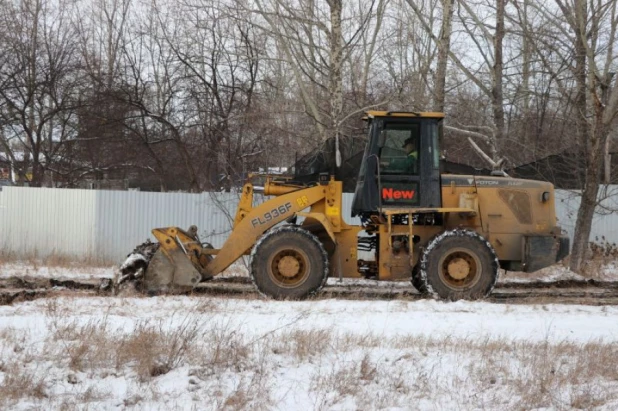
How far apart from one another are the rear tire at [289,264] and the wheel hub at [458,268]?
1.84 metres

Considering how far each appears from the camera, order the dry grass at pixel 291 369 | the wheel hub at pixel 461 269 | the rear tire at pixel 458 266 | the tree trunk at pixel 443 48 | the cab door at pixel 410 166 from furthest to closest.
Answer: the tree trunk at pixel 443 48, the cab door at pixel 410 166, the wheel hub at pixel 461 269, the rear tire at pixel 458 266, the dry grass at pixel 291 369

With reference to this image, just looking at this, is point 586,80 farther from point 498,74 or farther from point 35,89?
point 35,89

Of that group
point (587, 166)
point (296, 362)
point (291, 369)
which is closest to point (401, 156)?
point (296, 362)

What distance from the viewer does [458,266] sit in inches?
412

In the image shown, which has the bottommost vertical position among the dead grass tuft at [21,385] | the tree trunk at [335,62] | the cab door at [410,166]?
the dead grass tuft at [21,385]

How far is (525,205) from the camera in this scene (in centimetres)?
1088

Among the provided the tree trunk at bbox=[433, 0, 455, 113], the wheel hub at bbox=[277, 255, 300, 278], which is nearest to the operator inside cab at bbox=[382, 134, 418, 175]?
the wheel hub at bbox=[277, 255, 300, 278]

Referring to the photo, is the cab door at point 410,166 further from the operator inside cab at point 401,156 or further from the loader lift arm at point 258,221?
the loader lift arm at point 258,221

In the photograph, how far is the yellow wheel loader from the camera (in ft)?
34.1

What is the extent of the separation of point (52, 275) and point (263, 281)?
15.5 feet

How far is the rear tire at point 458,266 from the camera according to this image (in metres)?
10.3

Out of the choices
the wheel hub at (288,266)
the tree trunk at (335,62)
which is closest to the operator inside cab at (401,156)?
the wheel hub at (288,266)

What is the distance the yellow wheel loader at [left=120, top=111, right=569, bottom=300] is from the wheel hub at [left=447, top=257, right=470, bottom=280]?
15 millimetres

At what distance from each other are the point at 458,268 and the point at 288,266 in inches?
98.2
